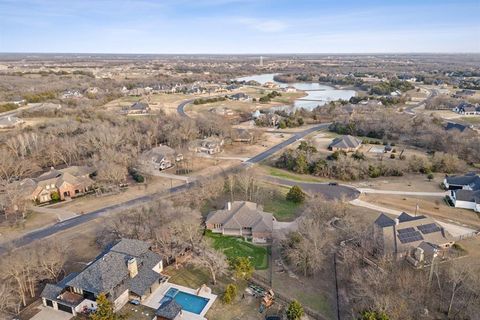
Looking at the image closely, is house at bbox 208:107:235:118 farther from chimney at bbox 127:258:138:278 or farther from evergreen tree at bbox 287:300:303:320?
evergreen tree at bbox 287:300:303:320

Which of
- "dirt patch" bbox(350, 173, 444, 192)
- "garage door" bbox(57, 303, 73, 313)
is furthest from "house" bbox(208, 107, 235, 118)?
"garage door" bbox(57, 303, 73, 313)

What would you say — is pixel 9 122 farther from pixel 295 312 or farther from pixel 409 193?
pixel 409 193

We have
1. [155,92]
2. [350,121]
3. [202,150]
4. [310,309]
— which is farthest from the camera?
[155,92]

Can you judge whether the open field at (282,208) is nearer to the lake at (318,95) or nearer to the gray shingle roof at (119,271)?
the gray shingle roof at (119,271)

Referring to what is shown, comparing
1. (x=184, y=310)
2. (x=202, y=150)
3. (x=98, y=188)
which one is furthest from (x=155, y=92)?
(x=184, y=310)

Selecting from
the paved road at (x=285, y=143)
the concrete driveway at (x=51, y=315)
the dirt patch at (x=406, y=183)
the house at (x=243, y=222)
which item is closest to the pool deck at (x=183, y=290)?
the concrete driveway at (x=51, y=315)

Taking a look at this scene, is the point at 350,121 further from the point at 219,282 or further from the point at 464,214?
the point at 219,282
